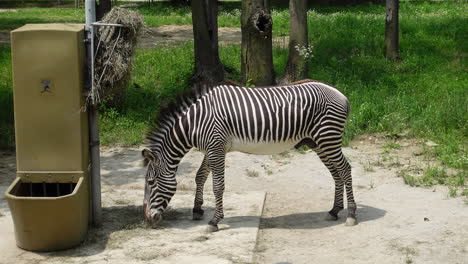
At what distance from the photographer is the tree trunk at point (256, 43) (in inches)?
538

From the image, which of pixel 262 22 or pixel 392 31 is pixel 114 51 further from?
pixel 392 31

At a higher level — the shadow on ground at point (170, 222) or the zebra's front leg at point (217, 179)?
the zebra's front leg at point (217, 179)

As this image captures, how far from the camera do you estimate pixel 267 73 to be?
46.0 ft

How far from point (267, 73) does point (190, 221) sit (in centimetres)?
590

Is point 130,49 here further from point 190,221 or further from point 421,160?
point 421,160

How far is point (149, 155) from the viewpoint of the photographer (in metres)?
8.27

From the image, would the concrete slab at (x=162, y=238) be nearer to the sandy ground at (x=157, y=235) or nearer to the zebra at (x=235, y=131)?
the sandy ground at (x=157, y=235)

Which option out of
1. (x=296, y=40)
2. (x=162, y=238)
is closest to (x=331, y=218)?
(x=162, y=238)

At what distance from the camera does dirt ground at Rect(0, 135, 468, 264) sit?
7.48m

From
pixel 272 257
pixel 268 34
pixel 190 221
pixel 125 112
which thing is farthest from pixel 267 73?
A: pixel 272 257

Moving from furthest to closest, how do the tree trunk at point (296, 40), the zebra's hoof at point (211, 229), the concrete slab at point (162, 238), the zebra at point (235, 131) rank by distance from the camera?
the tree trunk at point (296, 40)
the zebra at point (235, 131)
the zebra's hoof at point (211, 229)
the concrete slab at point (162, 238)

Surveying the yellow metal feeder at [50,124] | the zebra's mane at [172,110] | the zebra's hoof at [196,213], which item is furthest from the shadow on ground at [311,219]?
the yellow metal feeder at [50,124]

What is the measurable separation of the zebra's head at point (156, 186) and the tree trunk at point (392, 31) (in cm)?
885

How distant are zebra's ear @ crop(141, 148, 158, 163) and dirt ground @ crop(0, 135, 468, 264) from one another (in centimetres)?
77
